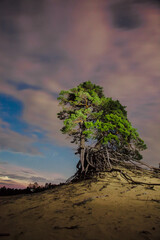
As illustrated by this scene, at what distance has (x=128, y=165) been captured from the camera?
30.9 ft

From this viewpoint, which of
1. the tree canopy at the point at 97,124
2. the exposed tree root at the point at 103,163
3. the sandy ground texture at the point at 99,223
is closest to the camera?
the sandy ground texture at the point at 99,223

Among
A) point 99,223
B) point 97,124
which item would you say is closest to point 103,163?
point 97,124

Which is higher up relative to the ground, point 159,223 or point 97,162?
point 97,162

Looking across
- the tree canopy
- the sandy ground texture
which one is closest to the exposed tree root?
the tree canopy

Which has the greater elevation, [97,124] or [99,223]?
[97,124]

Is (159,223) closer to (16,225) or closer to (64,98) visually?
(16,225)

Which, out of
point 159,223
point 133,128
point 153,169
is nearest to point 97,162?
point 153,169

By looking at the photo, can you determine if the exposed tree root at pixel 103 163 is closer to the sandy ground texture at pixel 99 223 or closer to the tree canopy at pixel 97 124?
the tree canopy at pixel 97 124

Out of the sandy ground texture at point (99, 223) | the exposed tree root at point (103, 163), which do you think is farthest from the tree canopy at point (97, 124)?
the sandy ground texture at point (99, 223)

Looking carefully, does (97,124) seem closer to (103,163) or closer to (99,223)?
(103,163)

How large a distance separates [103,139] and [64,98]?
→ 6.11 m

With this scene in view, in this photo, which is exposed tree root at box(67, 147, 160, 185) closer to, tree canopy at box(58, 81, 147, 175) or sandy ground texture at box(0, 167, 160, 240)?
tree canopy at box(58, 81, 147, 175)

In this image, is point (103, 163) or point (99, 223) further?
point (103, 163)

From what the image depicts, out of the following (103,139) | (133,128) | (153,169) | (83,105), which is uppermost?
(83,105)
